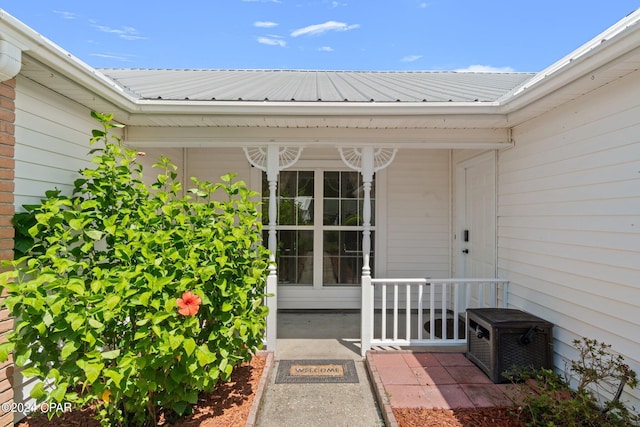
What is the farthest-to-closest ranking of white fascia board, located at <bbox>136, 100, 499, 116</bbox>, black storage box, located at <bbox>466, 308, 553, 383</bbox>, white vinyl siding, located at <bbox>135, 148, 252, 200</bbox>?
white vinyl siding, located at <bbox>135, 148, 252, 200</bbox> → white fascia board, located at <bbox>136, 100, 499, 116</bbox> → black storage box, located at <bbox>466, 308, 553, 383</bbox>

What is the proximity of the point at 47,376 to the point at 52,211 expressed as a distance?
40.2 inches

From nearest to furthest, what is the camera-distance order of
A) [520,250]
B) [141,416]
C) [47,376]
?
[47,376] → [141,416] → [520,250]

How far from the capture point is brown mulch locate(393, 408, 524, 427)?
7.47 feet

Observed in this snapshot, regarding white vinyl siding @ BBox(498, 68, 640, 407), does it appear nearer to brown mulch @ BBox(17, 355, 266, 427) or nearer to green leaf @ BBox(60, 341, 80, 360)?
brown mulch @ BBox(17, 355, 266, 427)

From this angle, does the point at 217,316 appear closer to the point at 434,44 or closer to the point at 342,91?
the point at 342,91

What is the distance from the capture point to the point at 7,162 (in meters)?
2.22

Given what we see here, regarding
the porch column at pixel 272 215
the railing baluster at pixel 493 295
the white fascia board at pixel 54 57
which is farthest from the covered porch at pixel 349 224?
the white fascia board at pixel 54 57

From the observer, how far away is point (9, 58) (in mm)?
1944

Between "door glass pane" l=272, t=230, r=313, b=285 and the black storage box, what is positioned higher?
"door glass pane" l=272, t=230, r=313, b=285

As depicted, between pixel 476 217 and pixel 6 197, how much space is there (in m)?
4.85

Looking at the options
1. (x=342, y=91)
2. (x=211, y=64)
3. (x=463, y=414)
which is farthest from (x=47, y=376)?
(x=211, y=64)

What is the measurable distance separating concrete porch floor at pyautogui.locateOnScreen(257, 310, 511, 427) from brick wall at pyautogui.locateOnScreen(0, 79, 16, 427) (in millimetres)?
1697

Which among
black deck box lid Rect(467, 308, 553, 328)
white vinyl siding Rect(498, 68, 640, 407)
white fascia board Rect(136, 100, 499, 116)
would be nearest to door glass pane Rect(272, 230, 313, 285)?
white fascia board Rect(136, 100, 499, 116)

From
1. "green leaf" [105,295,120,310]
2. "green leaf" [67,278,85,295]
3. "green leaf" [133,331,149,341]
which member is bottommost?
"green leaf" [133,331,149,341]
